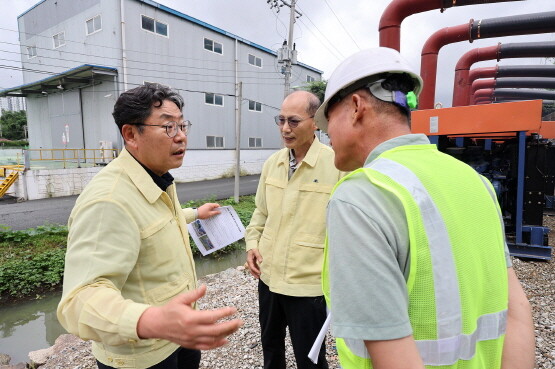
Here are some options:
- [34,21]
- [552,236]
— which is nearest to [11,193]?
[34,21]

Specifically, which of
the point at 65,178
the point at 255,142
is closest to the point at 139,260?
the point at 65,178

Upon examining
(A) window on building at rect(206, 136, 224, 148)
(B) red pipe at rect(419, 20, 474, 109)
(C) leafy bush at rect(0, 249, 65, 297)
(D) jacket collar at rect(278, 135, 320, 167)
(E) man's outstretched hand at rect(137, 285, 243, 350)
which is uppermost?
(B) red pipe at rect(419, 20, 474, 109)

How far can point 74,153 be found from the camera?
16312mm

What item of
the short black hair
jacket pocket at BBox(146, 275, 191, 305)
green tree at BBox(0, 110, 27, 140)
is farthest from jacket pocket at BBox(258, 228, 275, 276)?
green tree at BBox(0, 110, 27, 140)

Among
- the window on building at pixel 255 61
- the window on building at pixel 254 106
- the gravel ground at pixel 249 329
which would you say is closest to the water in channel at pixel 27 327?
the gravel ground at pixel 249 329

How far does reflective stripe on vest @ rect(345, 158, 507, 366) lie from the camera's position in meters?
0.72

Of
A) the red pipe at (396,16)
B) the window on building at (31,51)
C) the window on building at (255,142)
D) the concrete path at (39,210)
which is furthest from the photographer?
the window on building at (255,142)

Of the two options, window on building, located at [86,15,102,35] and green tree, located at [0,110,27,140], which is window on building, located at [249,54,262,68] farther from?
green tree, located at [0,110,27,140]

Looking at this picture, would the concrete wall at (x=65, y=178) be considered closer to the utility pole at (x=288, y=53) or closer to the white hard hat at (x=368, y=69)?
the utility pole at (x=288, y=53)

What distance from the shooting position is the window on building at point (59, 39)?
1704 cm

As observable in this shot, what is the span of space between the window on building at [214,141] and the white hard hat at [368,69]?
18.8 metres

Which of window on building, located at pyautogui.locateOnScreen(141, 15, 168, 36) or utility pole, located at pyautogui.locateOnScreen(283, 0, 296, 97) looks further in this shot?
window on building, located at pyautogui.locateOnScreen(141, 15, 168, 36)

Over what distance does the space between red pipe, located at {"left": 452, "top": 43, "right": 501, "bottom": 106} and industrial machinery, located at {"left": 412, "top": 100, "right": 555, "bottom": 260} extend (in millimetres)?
5099

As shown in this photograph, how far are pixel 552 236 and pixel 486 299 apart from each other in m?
8.08
